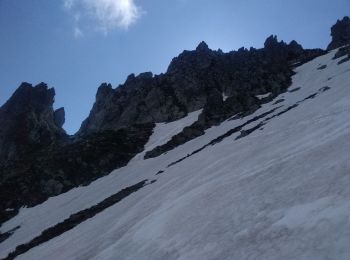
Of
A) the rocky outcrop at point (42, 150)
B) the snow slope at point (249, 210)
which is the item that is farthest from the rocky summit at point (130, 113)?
the snow slope at point (249, 210)

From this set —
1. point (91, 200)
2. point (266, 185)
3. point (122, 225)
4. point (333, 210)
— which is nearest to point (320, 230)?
point (333, 210)

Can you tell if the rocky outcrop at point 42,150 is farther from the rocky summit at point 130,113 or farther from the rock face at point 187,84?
the rock face at point 187,84

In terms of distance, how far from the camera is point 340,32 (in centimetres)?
12169

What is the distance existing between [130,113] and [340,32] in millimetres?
71987

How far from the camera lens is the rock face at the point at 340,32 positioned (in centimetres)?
11981

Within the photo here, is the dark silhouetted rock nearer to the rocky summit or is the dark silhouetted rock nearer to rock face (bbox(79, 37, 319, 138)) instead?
the rocky summit

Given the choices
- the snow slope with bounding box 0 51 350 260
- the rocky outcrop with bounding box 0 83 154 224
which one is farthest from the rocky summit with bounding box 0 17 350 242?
the snow slope with bounding box 0 51 350 260

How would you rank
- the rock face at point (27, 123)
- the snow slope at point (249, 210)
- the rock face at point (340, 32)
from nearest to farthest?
the snow slope at point (249, 210) → the rock face at point (27, 123) → the rock face at point (340, 32)

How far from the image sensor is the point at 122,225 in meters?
23.8

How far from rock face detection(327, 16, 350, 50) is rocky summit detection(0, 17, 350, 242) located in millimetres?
290

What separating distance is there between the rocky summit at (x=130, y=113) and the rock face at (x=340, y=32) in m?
0.29

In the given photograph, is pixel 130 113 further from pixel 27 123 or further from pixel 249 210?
pixel 249 210

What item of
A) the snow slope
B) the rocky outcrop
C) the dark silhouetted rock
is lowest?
the snow slope

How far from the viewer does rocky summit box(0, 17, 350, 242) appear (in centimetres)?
6147
